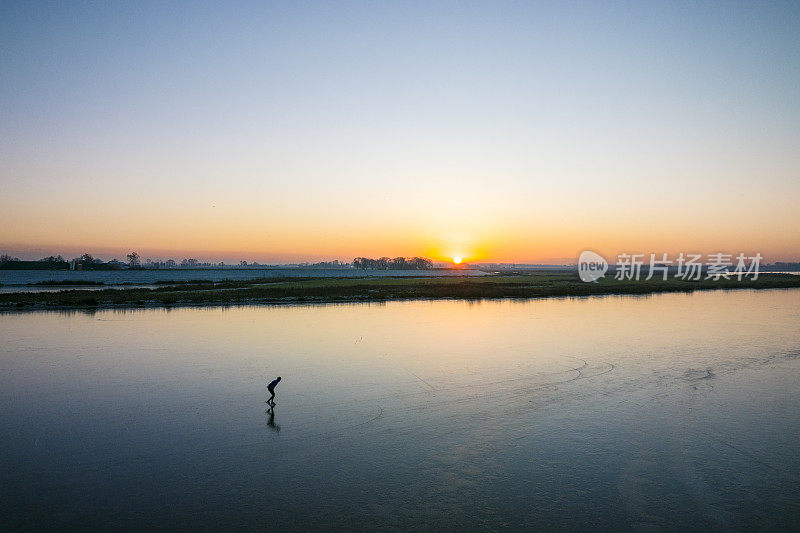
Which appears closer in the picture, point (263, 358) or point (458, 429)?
point (458, 429)

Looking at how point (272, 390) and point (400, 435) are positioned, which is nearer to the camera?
point (400, 435)

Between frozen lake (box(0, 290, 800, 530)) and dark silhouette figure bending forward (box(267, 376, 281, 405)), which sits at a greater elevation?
dark silhouette figure bending forward (box(267, 376, 281, 405))

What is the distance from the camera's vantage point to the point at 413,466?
7.56 meters

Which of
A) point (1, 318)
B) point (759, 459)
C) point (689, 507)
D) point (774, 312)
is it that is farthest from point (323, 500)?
point (774, 312)

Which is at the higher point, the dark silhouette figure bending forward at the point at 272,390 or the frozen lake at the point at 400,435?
the dark silhouette figure bending forward at the point at 272,390

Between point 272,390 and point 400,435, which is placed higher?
point 272,390

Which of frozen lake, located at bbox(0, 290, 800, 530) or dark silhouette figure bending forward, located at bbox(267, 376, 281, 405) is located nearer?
frozen lake, located at bbox(0, 290, 800, 530)

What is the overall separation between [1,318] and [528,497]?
1178 inches

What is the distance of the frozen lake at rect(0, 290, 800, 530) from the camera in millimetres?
6316

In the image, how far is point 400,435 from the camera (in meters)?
8.88

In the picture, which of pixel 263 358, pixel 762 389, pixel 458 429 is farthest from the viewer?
pixel 263 358

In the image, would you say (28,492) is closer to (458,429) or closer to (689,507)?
(458,429)

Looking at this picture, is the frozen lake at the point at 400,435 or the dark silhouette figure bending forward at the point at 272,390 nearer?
the frozen lake at the point at 400,435

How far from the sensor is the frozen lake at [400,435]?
6316 millimetres
